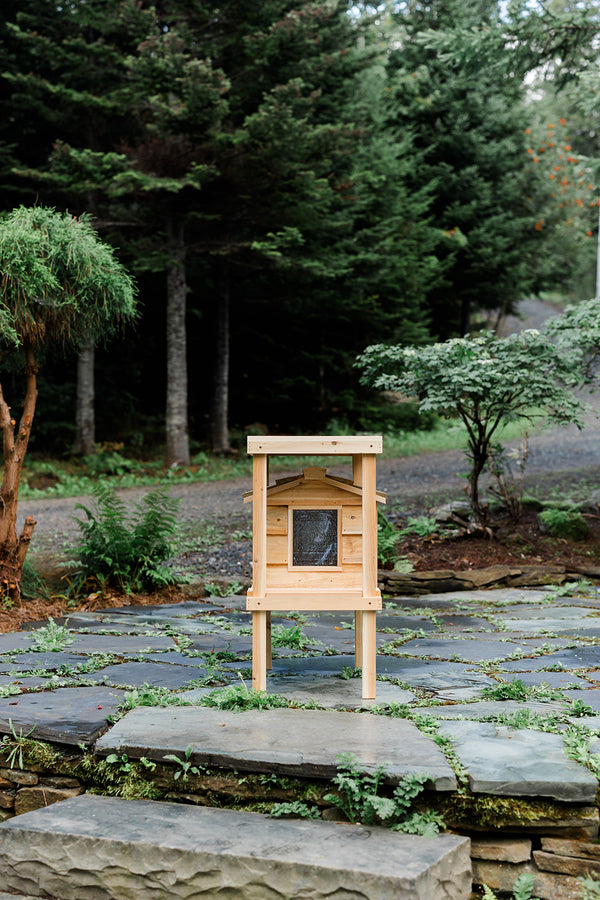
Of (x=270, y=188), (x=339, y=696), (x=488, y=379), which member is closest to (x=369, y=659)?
(x=339, y=696)

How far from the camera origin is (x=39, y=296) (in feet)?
17.1

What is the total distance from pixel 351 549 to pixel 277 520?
35 cm

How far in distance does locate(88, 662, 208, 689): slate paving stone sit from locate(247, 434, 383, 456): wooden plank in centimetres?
116

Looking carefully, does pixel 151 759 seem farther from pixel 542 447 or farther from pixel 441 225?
pixel 441 225

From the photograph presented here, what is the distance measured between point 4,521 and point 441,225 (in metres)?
17.0

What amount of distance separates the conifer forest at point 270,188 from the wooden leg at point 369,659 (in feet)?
9.88

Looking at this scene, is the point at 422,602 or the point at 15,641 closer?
the point at 15,641

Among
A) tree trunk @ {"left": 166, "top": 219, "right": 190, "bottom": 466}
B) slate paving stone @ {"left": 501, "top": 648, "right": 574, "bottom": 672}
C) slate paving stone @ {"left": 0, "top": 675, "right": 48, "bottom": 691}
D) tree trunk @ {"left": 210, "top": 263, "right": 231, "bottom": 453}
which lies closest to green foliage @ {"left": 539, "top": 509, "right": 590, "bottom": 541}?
slate paving stone @ {"left": 501, "top": 648, "right": 574, "bottom": 672}

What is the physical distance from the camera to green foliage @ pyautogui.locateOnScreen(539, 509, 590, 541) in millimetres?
7786

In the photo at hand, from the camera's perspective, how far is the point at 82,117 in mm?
14148

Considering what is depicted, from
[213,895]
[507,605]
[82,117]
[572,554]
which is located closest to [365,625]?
[213,895]

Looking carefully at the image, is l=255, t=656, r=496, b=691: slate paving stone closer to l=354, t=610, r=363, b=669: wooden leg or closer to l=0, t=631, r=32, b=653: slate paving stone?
l=354, t=610, r=363, b=669: wooden leg

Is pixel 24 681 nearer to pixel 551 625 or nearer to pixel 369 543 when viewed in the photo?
pixel 369 543

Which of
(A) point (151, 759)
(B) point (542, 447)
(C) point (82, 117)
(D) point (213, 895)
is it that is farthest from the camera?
(B) point (542, 447)
